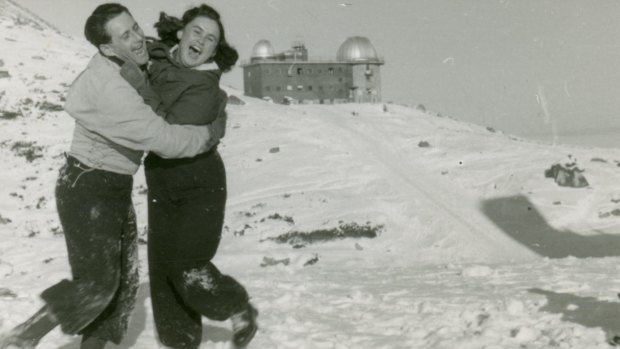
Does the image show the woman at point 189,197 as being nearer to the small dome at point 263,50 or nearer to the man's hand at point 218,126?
the man's hand at point 218,126

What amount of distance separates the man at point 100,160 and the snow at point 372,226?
1.13 metres

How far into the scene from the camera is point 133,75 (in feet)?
13.1

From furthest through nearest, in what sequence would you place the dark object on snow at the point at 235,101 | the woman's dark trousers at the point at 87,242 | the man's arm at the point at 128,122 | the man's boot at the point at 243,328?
the dark object on snow at the point at 235,101 < the man's boot at the point at 243,328 < the woman's dark trousers at the point at 87,242 < the man's arm at the point at 128,122

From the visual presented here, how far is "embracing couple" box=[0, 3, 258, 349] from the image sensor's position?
397 cm

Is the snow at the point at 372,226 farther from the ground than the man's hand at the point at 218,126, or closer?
closer

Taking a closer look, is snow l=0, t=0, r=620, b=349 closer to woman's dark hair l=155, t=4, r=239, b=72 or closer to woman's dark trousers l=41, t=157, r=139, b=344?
woman's dark trousers l=41, t=157, r=139, b=344

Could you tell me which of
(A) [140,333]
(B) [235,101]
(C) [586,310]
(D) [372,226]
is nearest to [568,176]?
(D) [372,226]

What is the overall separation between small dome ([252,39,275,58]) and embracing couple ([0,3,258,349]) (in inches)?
2473

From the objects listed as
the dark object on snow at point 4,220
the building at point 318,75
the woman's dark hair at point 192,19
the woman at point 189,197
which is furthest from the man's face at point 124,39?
the building at point 318,75

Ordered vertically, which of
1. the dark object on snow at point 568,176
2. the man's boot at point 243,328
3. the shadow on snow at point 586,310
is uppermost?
the man's boot at point 243,328

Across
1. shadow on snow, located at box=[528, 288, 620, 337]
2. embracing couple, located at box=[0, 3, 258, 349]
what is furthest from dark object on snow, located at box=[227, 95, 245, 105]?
embracing couple, located at box=[0, 3, 258, 349]

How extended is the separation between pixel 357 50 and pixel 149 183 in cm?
→ 6220

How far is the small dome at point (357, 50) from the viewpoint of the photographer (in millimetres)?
65000

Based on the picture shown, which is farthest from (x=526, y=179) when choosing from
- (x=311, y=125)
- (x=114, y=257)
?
(x=114, y=257)
